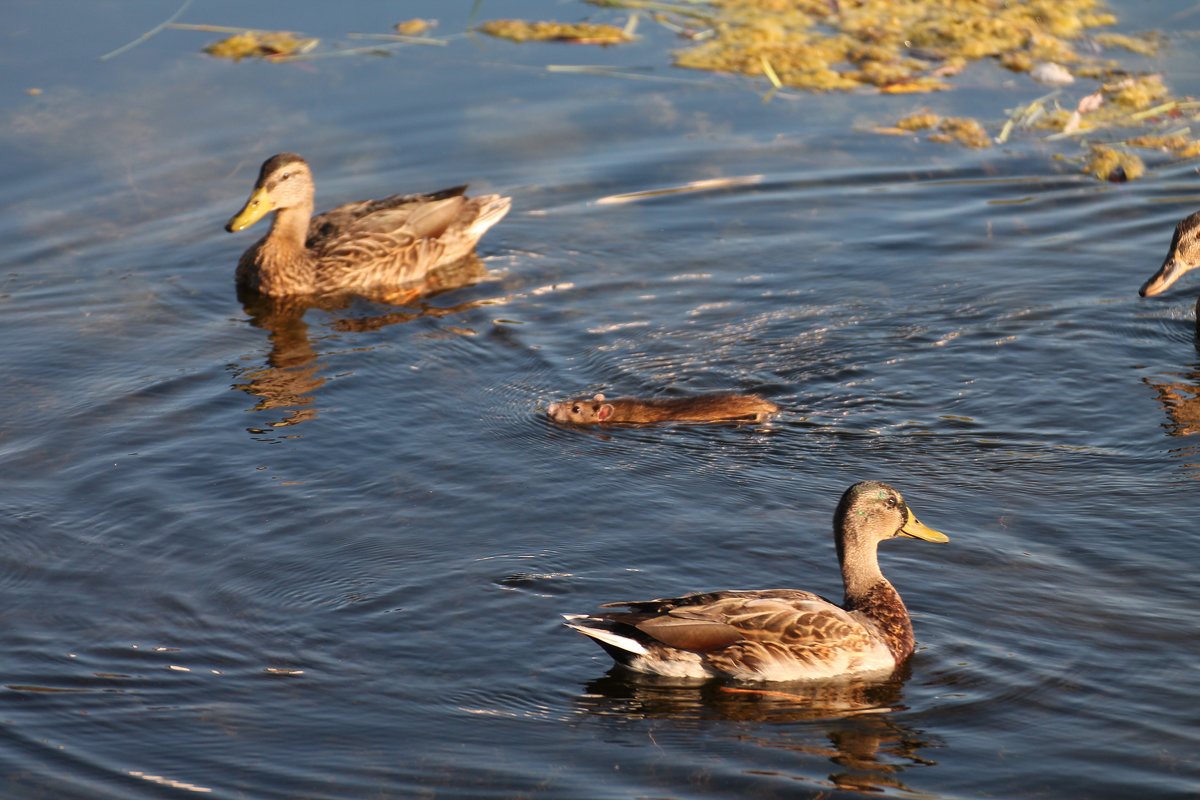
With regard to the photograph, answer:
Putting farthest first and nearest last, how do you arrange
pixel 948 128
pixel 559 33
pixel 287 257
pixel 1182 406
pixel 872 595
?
1. pixel 559 33
2. pixel 948 128
3. pixel 287 257
4. pixel 1182 406
5. pixel 872 595

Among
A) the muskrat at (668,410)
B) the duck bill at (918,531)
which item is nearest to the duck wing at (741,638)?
the duck bill at (918,531)

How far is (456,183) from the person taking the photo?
1504cm

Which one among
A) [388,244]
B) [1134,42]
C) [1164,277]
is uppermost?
[1134,42]

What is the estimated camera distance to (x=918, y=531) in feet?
27.5

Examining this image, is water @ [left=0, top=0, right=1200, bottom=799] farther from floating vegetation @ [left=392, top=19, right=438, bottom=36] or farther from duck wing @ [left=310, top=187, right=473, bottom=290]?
duck wing @ [left=310, top=187, right=473, bottom=290]

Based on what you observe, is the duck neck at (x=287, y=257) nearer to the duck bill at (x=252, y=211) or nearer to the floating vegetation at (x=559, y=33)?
the duck bill at (x=252, y=211)

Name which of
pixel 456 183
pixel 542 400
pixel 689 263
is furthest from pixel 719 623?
pixel 456 183

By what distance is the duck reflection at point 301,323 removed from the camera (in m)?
11.2

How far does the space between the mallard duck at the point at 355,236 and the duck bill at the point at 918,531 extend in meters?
6.37

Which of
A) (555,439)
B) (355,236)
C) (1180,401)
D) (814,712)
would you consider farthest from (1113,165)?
(814,712)

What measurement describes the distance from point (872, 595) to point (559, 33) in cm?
1073

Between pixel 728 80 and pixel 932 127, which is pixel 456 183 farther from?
pixel 932 127

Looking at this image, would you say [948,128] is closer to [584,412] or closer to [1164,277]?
[1164,277]

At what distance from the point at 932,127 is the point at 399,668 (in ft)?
31.0
